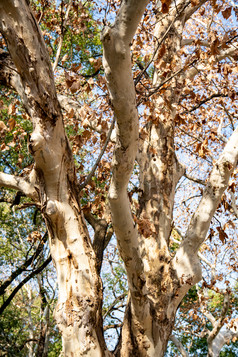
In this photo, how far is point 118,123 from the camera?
2.40 metres

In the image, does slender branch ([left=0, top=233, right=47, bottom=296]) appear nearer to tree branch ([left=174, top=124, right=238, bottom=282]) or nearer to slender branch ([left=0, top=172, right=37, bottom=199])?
slender branch ([left=0, top=172, right=37, bottom=199])

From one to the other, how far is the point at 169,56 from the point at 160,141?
4.22ft

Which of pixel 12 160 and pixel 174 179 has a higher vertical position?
pixel 12 160

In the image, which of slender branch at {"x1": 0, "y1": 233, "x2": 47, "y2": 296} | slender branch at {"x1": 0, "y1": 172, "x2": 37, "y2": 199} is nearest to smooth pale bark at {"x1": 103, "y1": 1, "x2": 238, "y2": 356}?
slender branch at {"x1": 0, "y1": 172, "x2": 37, "y2": 199}

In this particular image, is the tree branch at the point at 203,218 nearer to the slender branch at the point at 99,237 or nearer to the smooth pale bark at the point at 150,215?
the smooth pale bark at the point at 150,215

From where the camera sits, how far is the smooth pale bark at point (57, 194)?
254 centimetres

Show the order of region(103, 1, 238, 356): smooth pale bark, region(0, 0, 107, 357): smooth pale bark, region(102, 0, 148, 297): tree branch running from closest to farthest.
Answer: region(102, 0, 148, 297): tree branch < region(103, 1, 238, 356): smooth pale bark < region(0, 0, 107, 357): smooth pale bark

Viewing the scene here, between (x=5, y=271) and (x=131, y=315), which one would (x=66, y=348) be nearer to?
(x=131, y=315)

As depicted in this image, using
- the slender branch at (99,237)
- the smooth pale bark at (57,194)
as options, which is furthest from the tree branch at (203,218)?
→ the slender branch at (99,237)

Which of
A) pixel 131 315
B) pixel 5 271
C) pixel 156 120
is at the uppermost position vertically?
pixel 5 271

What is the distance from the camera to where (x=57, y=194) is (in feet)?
8.90

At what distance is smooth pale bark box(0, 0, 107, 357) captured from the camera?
8.32 feet

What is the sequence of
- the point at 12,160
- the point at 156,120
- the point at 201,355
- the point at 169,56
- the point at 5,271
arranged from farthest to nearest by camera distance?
A: the point at 201,355 < the point at 5,271 < the point at 12,160 < the point at 169,56 < the point at 156,120

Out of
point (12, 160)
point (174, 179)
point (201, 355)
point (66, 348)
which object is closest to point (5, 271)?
point (12, 160)
